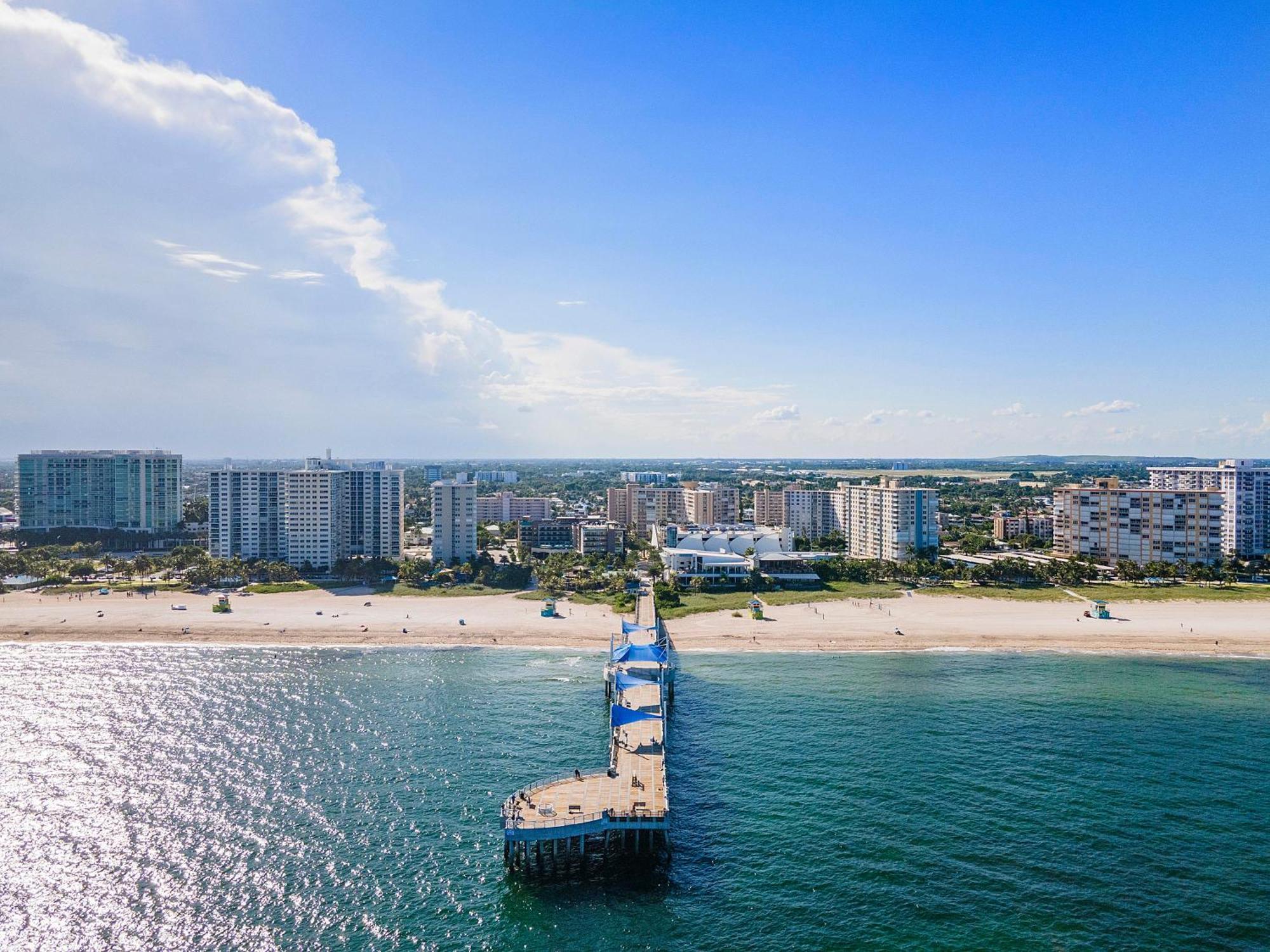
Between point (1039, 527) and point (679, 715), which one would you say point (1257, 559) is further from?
point (679, 715)

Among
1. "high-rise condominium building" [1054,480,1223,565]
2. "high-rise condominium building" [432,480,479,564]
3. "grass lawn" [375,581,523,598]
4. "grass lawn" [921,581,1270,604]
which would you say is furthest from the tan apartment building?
"grass lawn" [375,581,523,598]

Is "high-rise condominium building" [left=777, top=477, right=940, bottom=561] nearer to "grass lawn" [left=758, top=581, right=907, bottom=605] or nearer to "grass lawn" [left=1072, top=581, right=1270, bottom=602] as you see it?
"grass lawn" [left=758, top=581, right=907, bottom=605]

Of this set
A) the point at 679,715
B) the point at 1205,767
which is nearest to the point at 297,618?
the point at 679,715

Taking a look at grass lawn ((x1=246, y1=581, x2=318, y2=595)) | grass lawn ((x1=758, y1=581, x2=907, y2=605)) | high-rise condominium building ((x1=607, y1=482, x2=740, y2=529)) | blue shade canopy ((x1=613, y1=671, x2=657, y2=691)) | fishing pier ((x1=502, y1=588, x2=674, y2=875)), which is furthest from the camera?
high-rise condominium building ((x1=607, y1=482, x2=740, y2=529))

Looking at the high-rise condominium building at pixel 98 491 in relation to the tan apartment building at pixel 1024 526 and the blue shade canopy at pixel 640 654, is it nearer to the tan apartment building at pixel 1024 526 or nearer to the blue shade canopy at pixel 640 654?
the blue shade canopy at pixel 640 654

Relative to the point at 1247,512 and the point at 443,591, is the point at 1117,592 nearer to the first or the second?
the point at 1247,512

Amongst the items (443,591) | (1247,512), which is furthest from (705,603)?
(1247,512)
